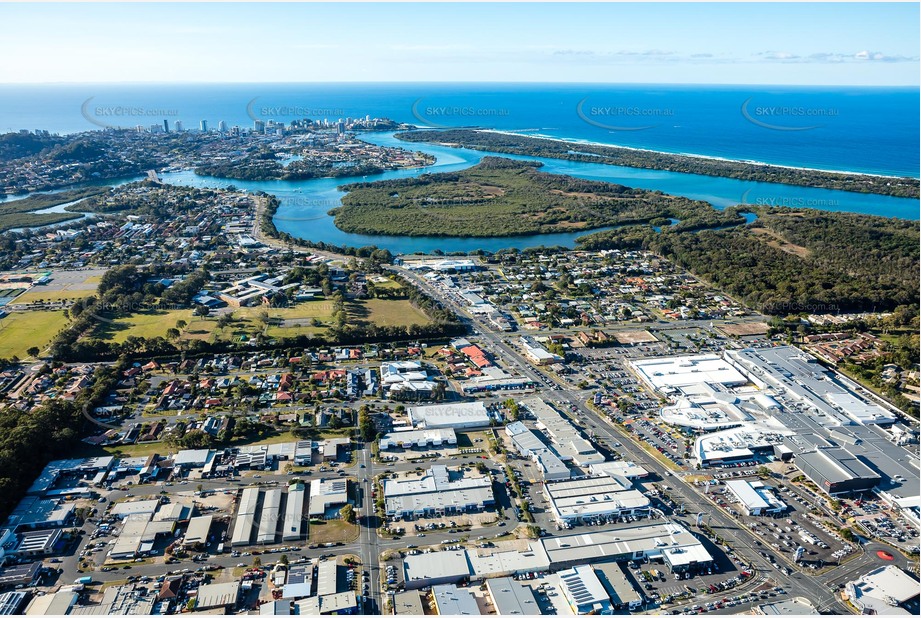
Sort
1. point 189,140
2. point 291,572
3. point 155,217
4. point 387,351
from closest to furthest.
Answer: point 291,572 < point 387,351 < point 155,217 < point 189,140

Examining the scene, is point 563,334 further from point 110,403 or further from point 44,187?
point 44,187

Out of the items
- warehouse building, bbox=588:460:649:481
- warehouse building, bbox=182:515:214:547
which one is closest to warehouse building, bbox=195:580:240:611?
warehouse building, bbox=182:515:214:547

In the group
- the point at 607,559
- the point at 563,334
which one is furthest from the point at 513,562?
the point at 563,334

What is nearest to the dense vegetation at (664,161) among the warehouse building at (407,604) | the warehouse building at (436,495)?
the warehouse building at (436,495)

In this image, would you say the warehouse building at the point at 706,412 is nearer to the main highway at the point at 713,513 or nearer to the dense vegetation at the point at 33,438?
the main highway at the point at 713,513

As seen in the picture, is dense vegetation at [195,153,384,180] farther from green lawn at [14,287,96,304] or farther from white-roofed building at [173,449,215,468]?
white-roofed building at [173,449,215,468]
